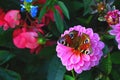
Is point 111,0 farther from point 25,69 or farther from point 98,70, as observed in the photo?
point 25,69

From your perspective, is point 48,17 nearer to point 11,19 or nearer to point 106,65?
point 11,19

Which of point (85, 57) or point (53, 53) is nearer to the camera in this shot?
point (85, 57)

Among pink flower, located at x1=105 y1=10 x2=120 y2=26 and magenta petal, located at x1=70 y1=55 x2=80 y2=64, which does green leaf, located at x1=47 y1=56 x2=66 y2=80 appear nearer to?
magenta petal, located at x1=70 y1=55 x2=80 y2=64

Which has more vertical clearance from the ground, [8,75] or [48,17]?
[48,17]

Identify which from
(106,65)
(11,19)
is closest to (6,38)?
(11,19)

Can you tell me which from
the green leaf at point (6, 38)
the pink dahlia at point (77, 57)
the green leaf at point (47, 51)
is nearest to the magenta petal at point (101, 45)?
the pink dahlia at point (77, 57)
